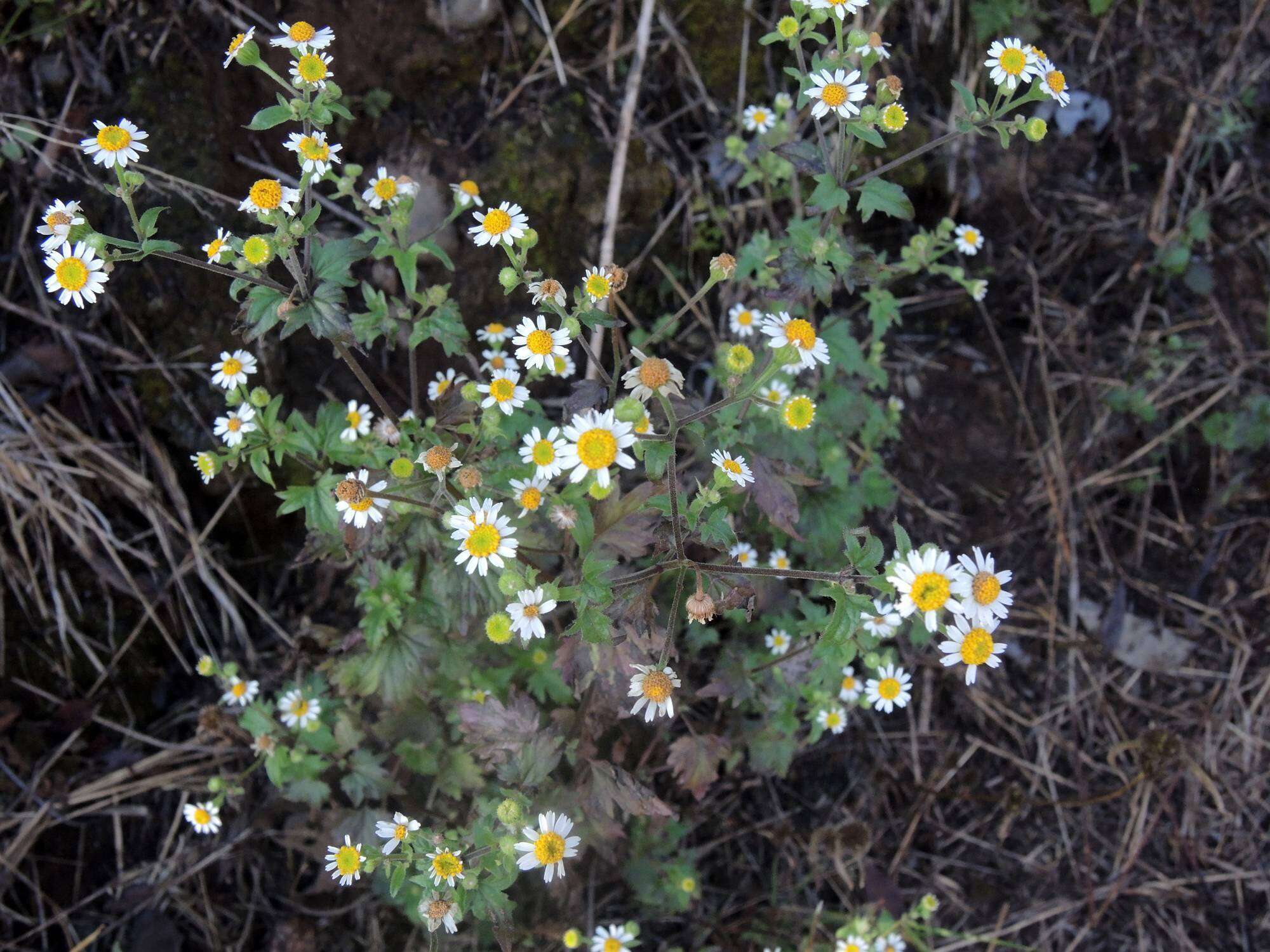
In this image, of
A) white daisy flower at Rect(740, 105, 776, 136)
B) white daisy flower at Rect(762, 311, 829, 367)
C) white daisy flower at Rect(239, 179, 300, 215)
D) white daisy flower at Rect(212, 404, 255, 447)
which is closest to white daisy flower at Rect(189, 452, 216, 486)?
white daisy flower at Rect(212, 404, 255, 447)

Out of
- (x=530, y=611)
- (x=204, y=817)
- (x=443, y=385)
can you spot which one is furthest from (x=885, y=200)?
(x=204, y=817)

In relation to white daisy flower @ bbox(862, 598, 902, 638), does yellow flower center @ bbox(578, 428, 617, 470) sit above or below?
above

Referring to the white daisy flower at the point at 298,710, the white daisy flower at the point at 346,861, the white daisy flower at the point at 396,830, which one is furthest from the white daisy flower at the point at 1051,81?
the white daisy flower at the point at 298,710

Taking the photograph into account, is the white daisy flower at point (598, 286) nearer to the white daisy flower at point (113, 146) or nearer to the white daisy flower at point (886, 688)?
the white daisy flower at point (113, 146)

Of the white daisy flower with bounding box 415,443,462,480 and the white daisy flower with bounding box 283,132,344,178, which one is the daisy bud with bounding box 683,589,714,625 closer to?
the white daisy flower with bounding box 415,443,462,480

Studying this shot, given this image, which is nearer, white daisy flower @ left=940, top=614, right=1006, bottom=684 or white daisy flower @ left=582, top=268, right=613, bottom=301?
white daisy flower @ left=940, top=614, right=1006, bottom=684

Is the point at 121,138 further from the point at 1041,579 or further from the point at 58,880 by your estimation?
the point at 1041,579

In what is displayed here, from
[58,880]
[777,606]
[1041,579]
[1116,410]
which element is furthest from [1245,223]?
[58,880]
